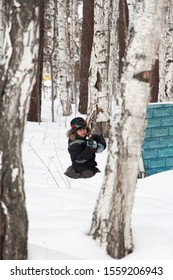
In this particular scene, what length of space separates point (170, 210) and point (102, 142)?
2481mm

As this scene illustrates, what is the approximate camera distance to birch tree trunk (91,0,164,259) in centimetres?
270

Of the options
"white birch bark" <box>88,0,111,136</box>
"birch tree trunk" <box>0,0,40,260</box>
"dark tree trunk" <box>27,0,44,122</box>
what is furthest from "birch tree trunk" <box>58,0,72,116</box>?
"birch tree trunk" <box>0,0,40,260</box>

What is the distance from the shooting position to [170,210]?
4.20 m

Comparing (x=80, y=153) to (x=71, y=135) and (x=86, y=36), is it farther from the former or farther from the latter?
(x=86, y=36)

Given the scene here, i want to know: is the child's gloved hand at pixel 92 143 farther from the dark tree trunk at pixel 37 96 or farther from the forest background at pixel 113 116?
the dark tree trunk at pixel 37 96

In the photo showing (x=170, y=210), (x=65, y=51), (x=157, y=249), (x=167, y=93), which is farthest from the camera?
(x=65, y=51)

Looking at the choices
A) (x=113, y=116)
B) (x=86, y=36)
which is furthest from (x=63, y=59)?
(x=113, y=116)

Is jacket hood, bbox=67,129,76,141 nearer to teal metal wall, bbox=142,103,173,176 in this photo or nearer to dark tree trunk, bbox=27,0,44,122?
teal metal wall, bbox=142,103,173,176

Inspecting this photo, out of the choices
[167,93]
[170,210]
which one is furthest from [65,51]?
[170,210]

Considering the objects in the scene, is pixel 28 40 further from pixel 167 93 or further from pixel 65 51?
pixel 65 51

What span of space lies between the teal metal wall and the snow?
536mm

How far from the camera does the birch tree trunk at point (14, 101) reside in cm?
242

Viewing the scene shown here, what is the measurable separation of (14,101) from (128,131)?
78 centimetres

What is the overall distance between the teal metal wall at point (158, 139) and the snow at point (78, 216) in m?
0.54
